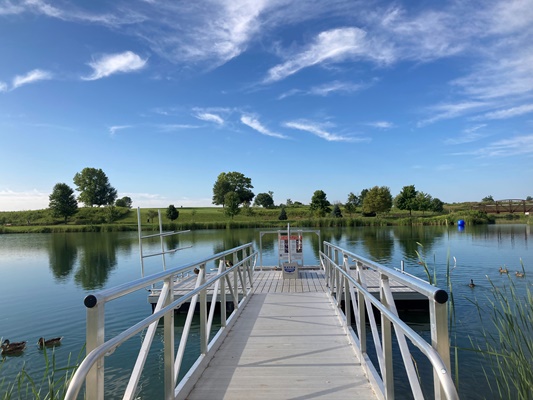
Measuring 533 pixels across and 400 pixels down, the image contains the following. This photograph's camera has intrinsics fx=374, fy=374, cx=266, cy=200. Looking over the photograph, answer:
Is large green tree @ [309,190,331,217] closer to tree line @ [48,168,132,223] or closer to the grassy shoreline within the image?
the grassy shoreline

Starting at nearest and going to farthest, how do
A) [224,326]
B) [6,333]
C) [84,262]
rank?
1. [224,326]
2. [6,333]
3. [84,262]

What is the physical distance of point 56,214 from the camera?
64250 millimetres

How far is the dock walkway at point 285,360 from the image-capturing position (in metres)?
3.18

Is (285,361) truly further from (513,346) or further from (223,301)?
(513,346)

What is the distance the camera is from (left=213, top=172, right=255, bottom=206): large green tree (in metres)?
80.4

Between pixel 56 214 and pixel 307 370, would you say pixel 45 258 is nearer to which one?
pixel 307 370

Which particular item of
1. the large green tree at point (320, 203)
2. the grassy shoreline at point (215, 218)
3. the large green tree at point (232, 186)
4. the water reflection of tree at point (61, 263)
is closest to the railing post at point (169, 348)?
the water reflection of tree at point (61, 263)

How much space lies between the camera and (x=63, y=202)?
215 ft

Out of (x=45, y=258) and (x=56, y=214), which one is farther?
(x=56, y=214)

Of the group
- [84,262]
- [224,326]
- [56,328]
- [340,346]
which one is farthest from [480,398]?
[84,262]

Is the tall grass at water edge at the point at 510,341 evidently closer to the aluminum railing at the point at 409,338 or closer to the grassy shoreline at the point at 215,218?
the aluminum railing at the point at 409,338

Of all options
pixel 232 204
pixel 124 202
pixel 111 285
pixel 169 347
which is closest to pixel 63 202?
pixel 124 202

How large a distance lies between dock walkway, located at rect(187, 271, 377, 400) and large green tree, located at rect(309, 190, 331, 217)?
56.7 m

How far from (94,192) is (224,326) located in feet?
258
